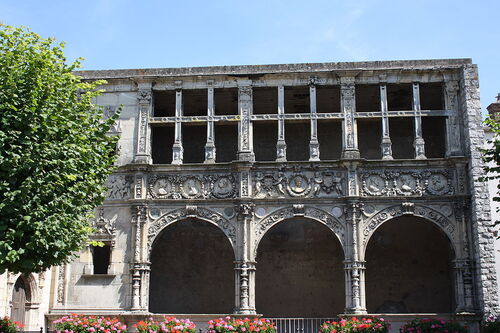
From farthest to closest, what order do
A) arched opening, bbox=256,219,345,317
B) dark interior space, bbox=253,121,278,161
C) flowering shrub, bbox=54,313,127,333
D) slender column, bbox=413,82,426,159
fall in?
dark interior space, bbox=253,121,278,161, arched opening, bbox=256,219,345,317, slender column, bbox=413,82,426,159, flowering shrub, bbox=54,313,127,333

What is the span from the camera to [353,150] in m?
20.4

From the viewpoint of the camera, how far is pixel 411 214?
20.0 meters

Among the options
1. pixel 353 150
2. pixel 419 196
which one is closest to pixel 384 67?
pixel 353 150

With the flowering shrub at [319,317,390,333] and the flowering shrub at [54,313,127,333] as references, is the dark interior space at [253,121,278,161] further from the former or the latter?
the flowering shrub at [54,313,127,333]

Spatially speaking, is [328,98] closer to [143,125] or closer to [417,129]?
[417,129]

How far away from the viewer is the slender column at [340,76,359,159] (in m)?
20.4

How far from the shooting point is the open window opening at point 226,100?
72.0ft

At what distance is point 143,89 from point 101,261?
585cm

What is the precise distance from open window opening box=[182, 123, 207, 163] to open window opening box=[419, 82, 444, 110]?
7.91m

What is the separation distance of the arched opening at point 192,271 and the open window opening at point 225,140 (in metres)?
2.62

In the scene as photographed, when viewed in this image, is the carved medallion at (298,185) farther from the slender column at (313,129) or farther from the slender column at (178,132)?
the slender column at (178,132)

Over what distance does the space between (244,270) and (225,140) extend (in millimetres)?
5945

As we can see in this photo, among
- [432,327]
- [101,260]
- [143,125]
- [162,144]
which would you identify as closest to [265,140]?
[162,144]

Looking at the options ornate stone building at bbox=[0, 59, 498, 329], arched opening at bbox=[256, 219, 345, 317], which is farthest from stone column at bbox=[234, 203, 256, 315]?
arched opening at bbox=[256, 219, 345, 317]
